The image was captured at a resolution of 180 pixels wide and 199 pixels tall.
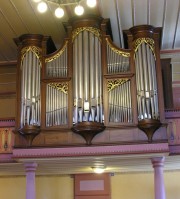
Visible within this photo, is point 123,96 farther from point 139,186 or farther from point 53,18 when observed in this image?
point 139,186

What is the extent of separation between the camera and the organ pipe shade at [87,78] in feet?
26.7

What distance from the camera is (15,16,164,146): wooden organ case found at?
8.12 meters

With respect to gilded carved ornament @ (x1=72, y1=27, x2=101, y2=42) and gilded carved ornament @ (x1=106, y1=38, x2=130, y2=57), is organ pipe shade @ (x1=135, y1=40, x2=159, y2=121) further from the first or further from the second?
gilded carved ornament @ (x1=72, y1=27, x2=101, y2=42)

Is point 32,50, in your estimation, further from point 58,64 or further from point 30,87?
point 30,87

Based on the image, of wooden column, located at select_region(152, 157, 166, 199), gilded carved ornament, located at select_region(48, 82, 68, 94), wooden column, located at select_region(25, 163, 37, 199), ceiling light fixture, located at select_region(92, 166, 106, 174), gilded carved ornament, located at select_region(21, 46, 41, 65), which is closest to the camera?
wooden column, located at select_region(152, 157, 166, 199)

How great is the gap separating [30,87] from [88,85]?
131 cm

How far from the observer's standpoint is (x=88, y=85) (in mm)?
8328

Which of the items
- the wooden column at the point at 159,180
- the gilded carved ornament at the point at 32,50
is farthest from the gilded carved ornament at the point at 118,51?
the wooden column at the point at 159,180

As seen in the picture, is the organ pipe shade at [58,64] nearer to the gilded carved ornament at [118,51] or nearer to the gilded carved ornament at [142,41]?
the gilded carved ornament at [118,51]

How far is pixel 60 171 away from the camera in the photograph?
10570mm

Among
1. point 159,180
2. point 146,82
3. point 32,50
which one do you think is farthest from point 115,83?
point 159,180

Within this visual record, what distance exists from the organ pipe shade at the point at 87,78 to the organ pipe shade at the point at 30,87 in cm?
84

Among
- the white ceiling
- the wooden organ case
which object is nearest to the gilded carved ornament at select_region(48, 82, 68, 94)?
the wooden organ case

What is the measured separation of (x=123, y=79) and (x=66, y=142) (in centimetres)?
181
